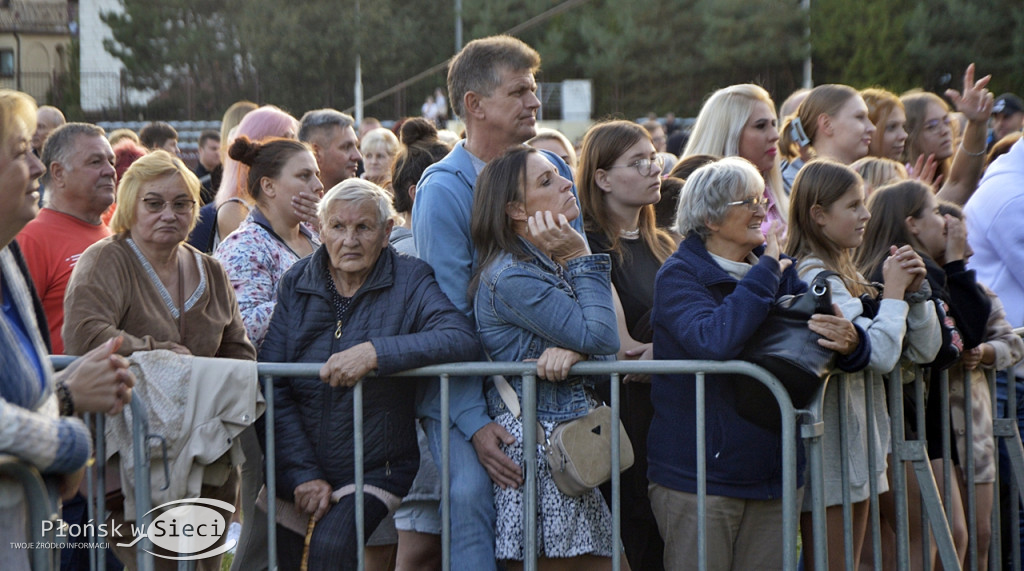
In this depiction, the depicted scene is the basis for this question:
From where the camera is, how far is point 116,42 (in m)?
43.8

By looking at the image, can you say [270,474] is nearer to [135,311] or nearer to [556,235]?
[135,311]

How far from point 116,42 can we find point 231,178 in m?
41.6

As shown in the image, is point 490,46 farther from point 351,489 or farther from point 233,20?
point 233,20

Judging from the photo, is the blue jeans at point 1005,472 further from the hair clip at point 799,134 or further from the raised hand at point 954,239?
the hair clip at point 799,134

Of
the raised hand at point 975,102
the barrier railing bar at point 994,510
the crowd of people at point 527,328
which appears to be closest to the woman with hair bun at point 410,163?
the crowd of people at point 527,328

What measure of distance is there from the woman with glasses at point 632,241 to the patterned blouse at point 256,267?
1280 mm

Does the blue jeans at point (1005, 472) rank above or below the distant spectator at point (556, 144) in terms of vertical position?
below

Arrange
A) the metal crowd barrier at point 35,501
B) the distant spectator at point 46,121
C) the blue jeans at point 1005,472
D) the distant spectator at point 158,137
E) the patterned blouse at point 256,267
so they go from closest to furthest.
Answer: the metal crowd barrier at point 35,501
the patterned blouse at point 256,267
the blue jeans at point 1005,472
the distant spectator at point 46,121
the distant spectator at point 158,137

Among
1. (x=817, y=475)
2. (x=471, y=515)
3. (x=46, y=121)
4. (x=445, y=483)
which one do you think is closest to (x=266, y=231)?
(x=445, y=483)

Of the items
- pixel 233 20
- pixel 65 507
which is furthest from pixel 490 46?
pixel 233 20

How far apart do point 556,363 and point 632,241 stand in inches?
40.4

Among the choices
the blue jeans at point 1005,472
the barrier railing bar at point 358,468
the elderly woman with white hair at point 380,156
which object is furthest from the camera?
the elderly woman with white hair at point 380,156

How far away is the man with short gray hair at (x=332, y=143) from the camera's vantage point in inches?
239

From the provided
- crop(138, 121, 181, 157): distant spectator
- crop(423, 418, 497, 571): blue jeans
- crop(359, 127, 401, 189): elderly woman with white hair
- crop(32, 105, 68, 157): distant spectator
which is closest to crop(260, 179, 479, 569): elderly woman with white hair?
crop(423, 418, 497, 571): blue jeans
